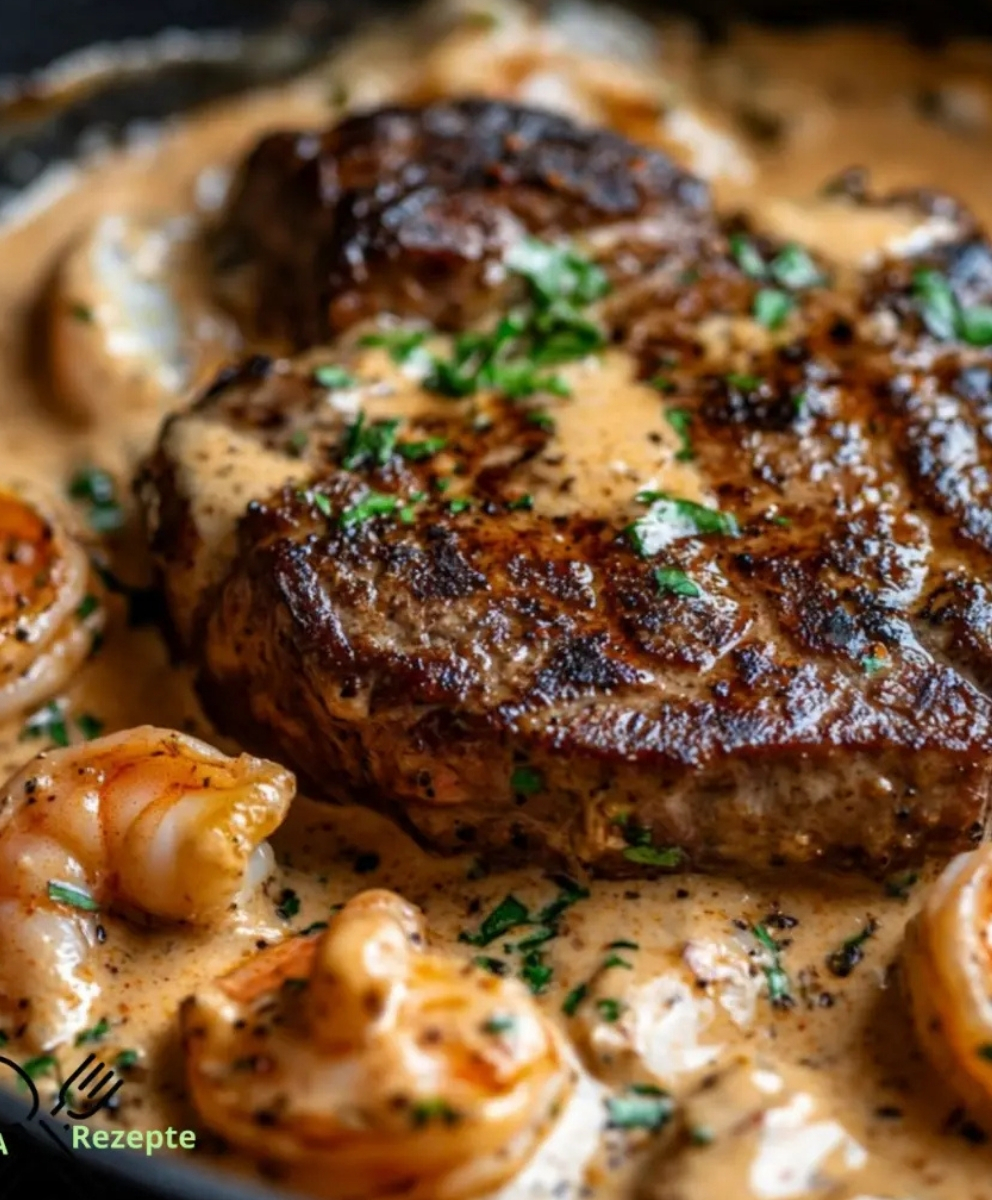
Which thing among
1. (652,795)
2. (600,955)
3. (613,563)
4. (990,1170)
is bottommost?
(990,1170)

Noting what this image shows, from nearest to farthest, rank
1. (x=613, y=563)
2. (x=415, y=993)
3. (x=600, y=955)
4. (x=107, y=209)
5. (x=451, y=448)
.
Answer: (x=415, y=993)
(x=600, y=955)
(x=613, y=563)
(x=451, y=448)
(x=107, y=209)

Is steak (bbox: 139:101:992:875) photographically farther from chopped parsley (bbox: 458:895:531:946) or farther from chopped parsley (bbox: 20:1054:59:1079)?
chopped parsley (bbox: 20:1054:59:1079)

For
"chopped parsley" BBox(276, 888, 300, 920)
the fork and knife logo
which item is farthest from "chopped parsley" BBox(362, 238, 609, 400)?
the fork and knife logo

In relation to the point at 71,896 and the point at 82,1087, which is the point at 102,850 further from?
the point at 82,1087

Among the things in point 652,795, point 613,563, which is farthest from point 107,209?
point 652,795

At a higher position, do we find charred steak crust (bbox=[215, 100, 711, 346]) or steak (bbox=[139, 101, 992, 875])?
charred steak crust (bbox=[215, 100, 711, 346])

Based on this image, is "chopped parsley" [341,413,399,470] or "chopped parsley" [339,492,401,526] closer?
"chopped parsley" [339,492,401,526]

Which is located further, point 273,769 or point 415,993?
point 273,769

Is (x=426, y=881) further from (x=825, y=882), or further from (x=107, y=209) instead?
(x=107, y=209)

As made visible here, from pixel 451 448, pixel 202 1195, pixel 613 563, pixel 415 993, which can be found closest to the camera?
pixel 202 1195
